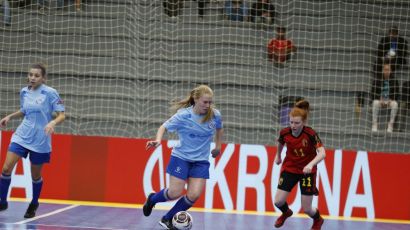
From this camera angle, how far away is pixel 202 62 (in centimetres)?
1204

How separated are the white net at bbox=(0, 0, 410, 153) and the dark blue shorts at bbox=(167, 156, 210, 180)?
4694 mm

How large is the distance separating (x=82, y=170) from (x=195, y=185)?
3.67 meters

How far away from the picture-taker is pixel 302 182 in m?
7.29

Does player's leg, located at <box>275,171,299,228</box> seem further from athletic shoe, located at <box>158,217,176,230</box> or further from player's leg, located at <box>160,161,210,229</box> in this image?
athletic shoe, located at <box>158,217,176,230</box>

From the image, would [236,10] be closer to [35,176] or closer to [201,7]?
[201,7]

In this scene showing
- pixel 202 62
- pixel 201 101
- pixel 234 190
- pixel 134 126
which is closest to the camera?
pixel 201 101

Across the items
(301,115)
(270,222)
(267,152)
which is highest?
(301,115)

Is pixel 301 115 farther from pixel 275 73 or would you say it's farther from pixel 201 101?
pixel 275 73

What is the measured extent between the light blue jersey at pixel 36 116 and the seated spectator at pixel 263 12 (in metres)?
5.65

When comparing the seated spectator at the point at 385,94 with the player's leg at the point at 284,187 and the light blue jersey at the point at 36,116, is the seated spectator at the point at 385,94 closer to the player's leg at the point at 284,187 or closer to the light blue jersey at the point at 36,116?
the player's leg at the point at 284,187

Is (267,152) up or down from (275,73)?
down

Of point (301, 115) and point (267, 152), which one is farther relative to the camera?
point (267, 152)

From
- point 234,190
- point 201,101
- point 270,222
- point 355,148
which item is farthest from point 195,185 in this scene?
point 355,148

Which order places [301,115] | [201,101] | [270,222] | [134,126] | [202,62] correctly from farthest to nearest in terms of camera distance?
[202,62], [134,126], [270,222], [301,115], [201,101]
